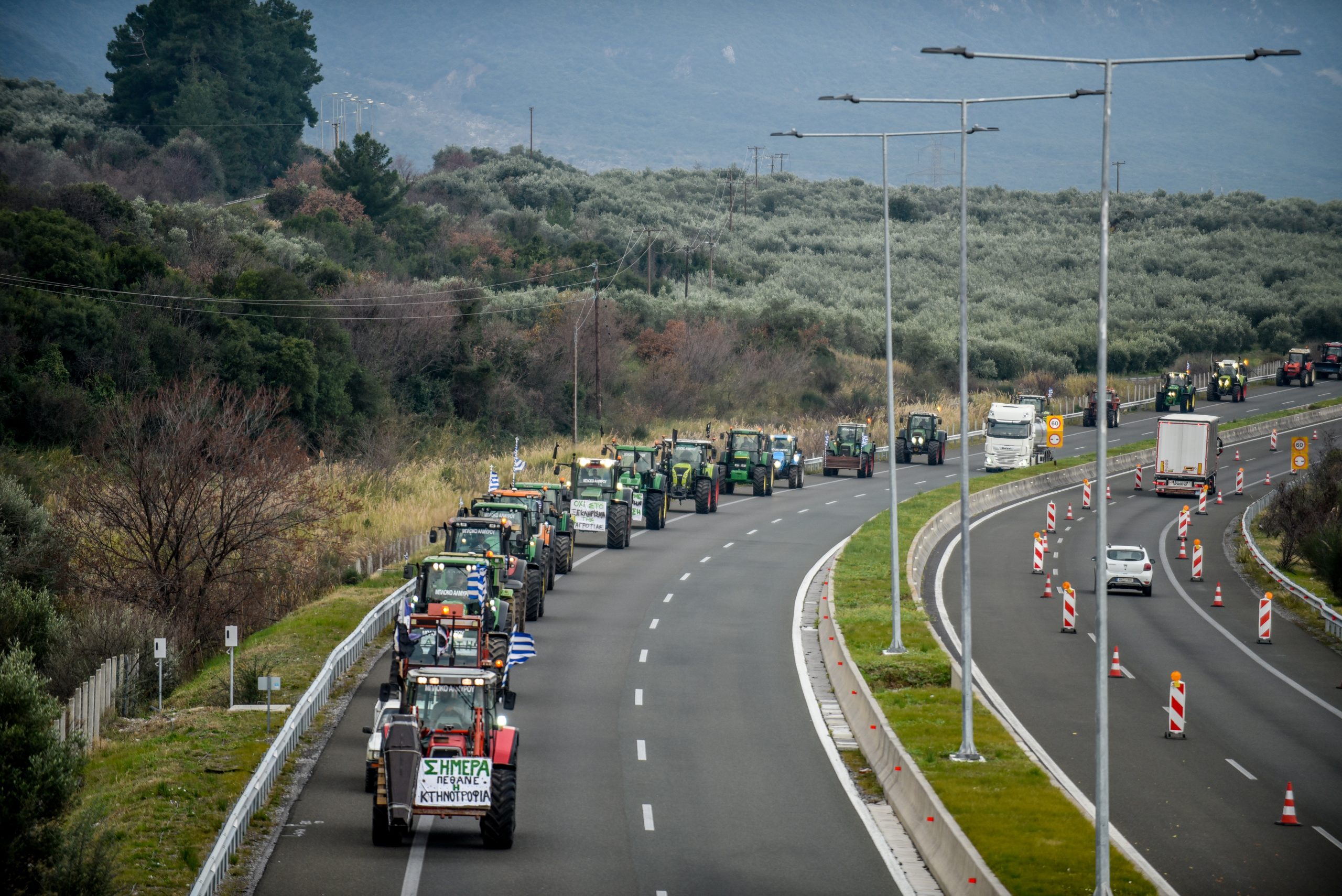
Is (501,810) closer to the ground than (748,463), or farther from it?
closer to the ground

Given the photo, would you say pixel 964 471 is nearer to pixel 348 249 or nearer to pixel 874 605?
pixel 874 605

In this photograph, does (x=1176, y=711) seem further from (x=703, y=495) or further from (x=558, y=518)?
(x=703, y=495)

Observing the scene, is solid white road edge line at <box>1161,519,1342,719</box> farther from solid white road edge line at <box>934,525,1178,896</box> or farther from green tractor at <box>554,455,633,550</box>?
green tractor at <box>554,455,633,550</box>

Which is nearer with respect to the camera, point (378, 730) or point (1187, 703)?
point (378, 730)

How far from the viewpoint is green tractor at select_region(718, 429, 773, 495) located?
196 ft

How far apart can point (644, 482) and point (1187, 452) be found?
2537 cm

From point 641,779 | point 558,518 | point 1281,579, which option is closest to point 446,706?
point 641,779

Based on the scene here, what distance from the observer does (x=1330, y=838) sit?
1878cm

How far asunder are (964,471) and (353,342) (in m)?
51.1

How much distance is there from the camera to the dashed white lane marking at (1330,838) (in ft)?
60.8

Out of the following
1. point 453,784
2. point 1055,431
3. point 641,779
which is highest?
point 1055,431

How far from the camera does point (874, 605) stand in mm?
34719

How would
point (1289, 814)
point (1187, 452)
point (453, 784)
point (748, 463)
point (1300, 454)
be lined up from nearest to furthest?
point (453, 784)
point (1289, 814)
point (748, 463)
point (1300, 454)
point (1187, 452)

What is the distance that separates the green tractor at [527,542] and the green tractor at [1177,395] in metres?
62.2
